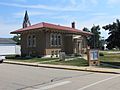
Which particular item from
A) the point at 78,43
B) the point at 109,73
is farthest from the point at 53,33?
the point at 109,73

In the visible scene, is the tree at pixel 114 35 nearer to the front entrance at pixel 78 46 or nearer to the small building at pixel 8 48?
the front entrance at pixel 78 46

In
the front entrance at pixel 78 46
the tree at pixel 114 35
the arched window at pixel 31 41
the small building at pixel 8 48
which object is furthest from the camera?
the small building at pixel 8 48

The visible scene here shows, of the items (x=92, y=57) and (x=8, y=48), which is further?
(x=8, y=48)

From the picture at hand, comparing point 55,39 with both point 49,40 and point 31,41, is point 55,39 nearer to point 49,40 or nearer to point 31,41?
point 49,40

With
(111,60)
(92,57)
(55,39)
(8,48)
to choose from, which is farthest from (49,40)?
(8,48)

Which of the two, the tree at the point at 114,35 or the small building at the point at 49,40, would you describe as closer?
the tree at the point at 114,35

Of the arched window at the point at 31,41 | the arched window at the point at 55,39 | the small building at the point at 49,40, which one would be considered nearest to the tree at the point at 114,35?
the small building at the point at 49,40

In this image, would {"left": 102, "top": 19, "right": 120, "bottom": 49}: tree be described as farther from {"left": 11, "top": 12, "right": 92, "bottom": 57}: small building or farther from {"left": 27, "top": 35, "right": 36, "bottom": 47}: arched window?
{"left": 27, "top": 35, "right": 36, "bottom": 47}: arched window

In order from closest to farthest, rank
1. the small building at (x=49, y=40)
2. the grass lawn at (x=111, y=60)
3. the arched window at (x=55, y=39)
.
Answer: the grass lawn at (x=111, y=60), the small building at (x=49, y=40), the arched window at (x=55, y=39)

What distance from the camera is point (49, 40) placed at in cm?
3634

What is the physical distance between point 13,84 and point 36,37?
24.8 m

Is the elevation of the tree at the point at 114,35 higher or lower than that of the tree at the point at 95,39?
lower

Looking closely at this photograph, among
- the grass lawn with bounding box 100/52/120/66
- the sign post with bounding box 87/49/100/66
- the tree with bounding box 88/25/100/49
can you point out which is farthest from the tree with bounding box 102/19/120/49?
the tree with bounding box 88/25/100/49

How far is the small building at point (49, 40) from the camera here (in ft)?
118
